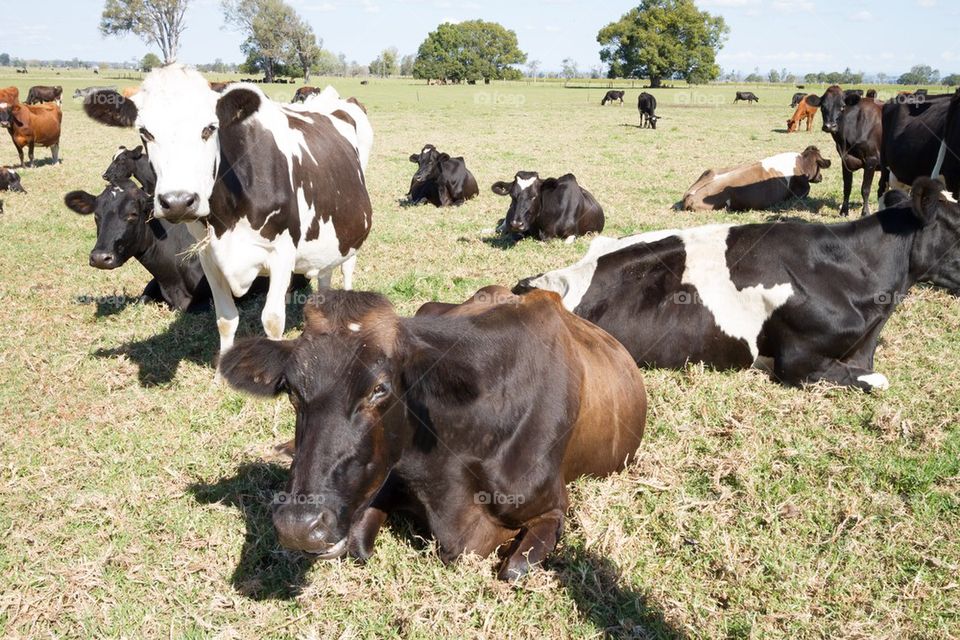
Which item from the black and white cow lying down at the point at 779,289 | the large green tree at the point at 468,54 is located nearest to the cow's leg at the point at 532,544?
the black and white cow lying down at the point at 779,289

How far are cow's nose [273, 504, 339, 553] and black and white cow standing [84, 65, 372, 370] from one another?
1.57m

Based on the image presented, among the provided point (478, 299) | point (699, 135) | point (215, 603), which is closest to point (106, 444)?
point (215, 603)

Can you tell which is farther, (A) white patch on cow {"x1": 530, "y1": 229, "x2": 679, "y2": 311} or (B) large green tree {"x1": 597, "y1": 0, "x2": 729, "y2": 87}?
(B) large green tree {"x1": 597, "y1": 0, "x2": 729, "y2": 87}

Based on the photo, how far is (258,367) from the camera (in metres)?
3.03

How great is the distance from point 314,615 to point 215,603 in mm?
491

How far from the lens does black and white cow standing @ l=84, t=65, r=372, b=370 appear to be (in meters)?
4.62

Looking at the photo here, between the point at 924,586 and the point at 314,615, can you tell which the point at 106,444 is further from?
the point at 924,586

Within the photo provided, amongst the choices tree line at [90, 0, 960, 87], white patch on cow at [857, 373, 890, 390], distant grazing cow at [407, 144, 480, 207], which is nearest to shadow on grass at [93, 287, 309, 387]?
white patch on cow at [857, 373, 890, 390]

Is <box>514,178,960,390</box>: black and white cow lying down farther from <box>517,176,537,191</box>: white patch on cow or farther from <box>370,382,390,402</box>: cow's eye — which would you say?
<box>517,176,537,191</box>: white patch on cow

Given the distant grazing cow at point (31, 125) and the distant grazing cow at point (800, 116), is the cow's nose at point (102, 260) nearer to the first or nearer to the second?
the distant grazing cow at point (31, 125)

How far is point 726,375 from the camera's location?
226 inches

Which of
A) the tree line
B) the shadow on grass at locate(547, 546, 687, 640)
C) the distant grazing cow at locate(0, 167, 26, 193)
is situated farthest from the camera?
the tree line

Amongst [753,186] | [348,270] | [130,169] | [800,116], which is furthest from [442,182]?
[800,116]

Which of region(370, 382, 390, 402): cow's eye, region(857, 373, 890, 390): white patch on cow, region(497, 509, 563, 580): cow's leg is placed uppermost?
region(370, 382, 390, 402): cow's eye
